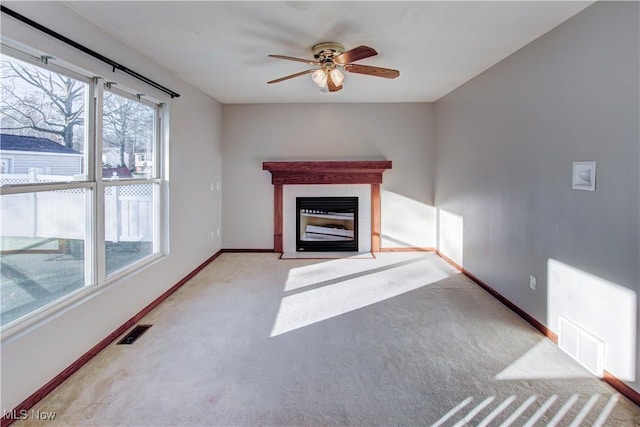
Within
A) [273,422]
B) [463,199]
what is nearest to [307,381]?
[273,422]

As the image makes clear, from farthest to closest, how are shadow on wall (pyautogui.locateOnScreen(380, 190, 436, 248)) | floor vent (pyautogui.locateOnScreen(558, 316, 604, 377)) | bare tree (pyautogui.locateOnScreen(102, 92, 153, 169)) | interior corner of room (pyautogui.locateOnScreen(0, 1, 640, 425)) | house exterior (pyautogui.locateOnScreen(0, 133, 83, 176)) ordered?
shadow on wall (pyautogui.locateOnScreen(380, 190, 436, 248)) → bare tree (pyautogui.locateOnScreen(102, 92, 153, 169)) → floor vent (pyautogui.locateOnScreen(558, 316, 604, 377)) → interior corner of room (pyautogui.locateOnScreen(0, 1, 640, 425)) → house exterior (pyautogui.locateOnScreen(0, 133, 83, 176))

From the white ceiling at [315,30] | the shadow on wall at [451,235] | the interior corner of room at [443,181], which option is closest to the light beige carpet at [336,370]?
the interior corner of room at [443,181]

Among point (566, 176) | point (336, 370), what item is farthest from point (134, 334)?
point (566, 176)

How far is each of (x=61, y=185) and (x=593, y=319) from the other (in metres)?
3.61

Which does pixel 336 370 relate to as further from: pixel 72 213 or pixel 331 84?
pixel 331 84

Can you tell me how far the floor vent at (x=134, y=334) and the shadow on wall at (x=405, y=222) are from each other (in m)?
3.91

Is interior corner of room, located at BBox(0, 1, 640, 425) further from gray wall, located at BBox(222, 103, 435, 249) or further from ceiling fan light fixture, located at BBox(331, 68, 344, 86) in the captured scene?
ceiling fan light fixture, located at BBox(331, 68, 344, 86)

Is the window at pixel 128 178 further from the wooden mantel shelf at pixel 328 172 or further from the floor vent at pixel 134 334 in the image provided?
the wooden mantel shelf at pixel 328 172

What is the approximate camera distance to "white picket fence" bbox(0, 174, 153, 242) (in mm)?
2061

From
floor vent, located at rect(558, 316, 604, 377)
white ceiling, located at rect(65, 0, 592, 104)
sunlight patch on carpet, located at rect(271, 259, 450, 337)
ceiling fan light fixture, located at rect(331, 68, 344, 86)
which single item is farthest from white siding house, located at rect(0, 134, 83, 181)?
floor vent, located at rect(558, 316, 604, 377)

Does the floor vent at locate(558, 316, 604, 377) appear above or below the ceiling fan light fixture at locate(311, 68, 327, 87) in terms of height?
below

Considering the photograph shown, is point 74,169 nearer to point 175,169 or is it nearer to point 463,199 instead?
point 175,169

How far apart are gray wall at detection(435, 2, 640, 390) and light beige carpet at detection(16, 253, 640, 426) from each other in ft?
1.33

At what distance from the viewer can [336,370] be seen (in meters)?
2.33
